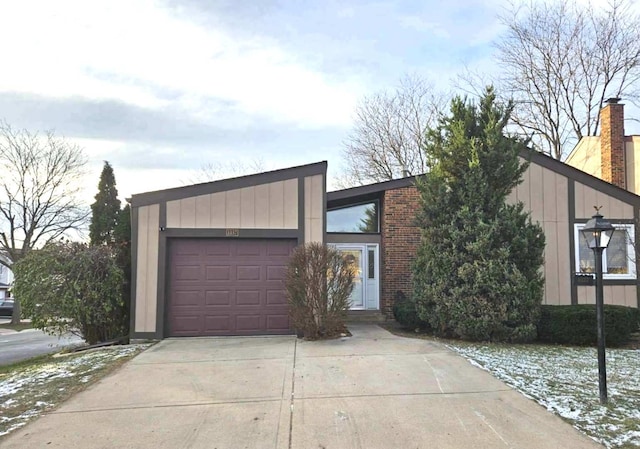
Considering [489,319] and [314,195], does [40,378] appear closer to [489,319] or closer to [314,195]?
[314,195]

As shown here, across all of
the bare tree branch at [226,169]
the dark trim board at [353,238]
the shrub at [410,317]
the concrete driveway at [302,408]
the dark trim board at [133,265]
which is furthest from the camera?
the bare tree branch at [226,169]

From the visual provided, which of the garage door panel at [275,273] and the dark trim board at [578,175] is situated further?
the dark trim board at [578,175]

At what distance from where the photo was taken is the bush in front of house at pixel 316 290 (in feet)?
28.0

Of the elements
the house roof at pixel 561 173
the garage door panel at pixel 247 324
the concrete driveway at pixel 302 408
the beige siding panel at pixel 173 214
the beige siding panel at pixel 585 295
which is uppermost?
the house roof at pixel 561 173

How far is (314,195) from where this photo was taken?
958 cm

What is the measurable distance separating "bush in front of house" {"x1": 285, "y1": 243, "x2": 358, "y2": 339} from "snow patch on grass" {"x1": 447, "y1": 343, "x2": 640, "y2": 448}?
2229mm

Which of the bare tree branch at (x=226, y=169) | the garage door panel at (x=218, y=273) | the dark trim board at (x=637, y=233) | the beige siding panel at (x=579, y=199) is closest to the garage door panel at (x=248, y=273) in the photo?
the garage door panel at (x=218, y=273)

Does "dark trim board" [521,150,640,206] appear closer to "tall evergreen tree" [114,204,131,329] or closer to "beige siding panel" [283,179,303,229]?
"beige siding panel" [283,179,303,229]

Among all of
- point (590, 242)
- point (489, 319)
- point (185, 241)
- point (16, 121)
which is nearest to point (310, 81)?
point (185, 241)

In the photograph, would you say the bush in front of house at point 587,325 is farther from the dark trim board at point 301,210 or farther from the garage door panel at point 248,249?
the garage door panel at point 248,249

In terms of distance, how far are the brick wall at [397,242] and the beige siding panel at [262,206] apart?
3.92 m

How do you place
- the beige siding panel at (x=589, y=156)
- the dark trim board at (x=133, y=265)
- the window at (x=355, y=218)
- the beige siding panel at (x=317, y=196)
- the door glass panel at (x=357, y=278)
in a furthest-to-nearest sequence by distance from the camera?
the beige siding panel at (x=589, y=156) → the window at (x=355, y=218) → the door glass panel at (x=357, y=278) → the beige siding panel at (x=317, y=196) → the dark trim board at (x=133, y=265)

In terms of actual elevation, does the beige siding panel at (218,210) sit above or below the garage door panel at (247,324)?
above

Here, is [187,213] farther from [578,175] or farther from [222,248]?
[578,175]
